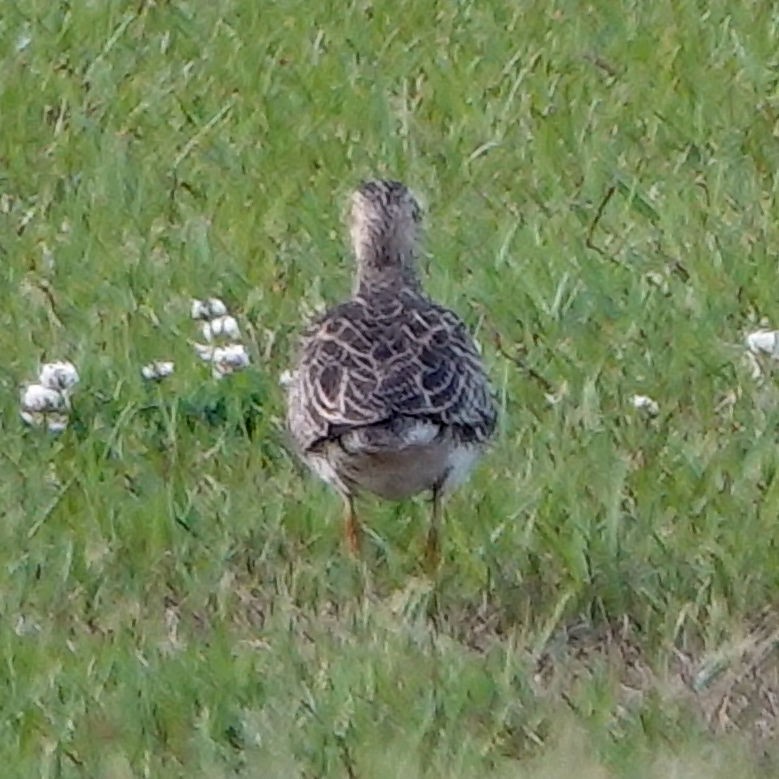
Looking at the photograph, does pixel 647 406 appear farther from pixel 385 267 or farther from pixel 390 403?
pixel 390 403

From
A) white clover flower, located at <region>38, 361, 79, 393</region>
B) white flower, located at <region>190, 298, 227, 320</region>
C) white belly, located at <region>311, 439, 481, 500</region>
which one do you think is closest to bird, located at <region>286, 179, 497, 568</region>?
white belly, located at <region>311, 439, 481, 500</region>

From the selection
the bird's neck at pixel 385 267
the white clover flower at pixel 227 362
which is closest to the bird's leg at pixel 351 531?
the bird's neck at pixel 385 267

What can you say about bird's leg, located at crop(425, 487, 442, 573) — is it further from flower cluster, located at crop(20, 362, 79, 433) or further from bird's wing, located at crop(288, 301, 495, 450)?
flower cluster, located at crop(20, 362, 79, 433)

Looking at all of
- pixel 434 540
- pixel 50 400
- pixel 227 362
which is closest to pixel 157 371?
pixel 227 362

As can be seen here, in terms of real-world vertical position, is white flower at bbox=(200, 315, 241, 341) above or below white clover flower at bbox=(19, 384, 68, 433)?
below

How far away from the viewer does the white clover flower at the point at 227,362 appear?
24.0 ft

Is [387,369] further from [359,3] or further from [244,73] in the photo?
[359,3]

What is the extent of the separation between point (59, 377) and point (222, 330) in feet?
1.75

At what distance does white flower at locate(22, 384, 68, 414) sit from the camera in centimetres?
705

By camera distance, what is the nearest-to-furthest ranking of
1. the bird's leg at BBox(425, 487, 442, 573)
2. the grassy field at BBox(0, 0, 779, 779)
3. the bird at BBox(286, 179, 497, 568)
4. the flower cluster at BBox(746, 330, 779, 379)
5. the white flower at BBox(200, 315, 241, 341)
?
1. the grassy field at BBox(0, 0, 779, 779)
2. the bird at BBox(286, 179, 497, 568)
3. the bird's leg at BBox(425, 487, 442, 573)
4. the flower cluster at BBox(746, 330, 779, 379)
5. the white flower at BBox(200, 315, 241, 341)

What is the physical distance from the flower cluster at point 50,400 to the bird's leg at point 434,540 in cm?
110

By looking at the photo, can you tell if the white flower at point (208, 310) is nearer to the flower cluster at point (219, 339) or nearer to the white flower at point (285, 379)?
the flower cluster at point (219, 339)

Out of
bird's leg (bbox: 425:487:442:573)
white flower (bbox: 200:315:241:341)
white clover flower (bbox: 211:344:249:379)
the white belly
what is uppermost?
the white belly

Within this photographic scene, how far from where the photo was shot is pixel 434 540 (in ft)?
21.0
